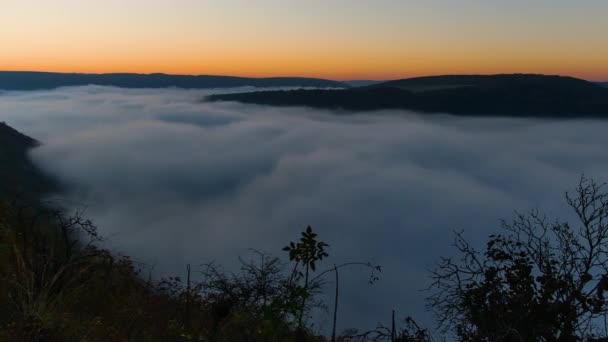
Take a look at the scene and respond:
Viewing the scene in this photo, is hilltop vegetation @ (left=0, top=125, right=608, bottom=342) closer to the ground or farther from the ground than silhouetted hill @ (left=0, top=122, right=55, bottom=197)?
farther from the ground

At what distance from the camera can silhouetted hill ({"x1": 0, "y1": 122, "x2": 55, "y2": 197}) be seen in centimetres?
9419

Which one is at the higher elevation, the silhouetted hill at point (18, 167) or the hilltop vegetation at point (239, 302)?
the hilltop vegetation at point (239, 302)

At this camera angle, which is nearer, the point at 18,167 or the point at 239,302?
the point at 239,302

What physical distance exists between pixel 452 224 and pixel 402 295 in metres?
71.9

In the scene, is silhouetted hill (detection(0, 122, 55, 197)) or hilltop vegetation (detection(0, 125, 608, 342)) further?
silhouetted hill (detection(0, 122, 55, 197))

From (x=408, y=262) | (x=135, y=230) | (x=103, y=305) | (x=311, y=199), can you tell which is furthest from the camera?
(x=311, y=199)

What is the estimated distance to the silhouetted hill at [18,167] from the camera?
309ft

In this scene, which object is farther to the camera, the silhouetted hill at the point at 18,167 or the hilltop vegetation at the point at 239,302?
the silhouetted hill at the point at 18,167

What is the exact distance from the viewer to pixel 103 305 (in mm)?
10180

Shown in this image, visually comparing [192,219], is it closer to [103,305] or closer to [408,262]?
[408,262]

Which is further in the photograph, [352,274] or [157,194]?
[157,194]

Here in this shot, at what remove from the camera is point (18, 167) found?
108 meters

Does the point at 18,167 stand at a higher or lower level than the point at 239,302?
lower

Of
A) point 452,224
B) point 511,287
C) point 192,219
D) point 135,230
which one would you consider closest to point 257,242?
point 192,219
